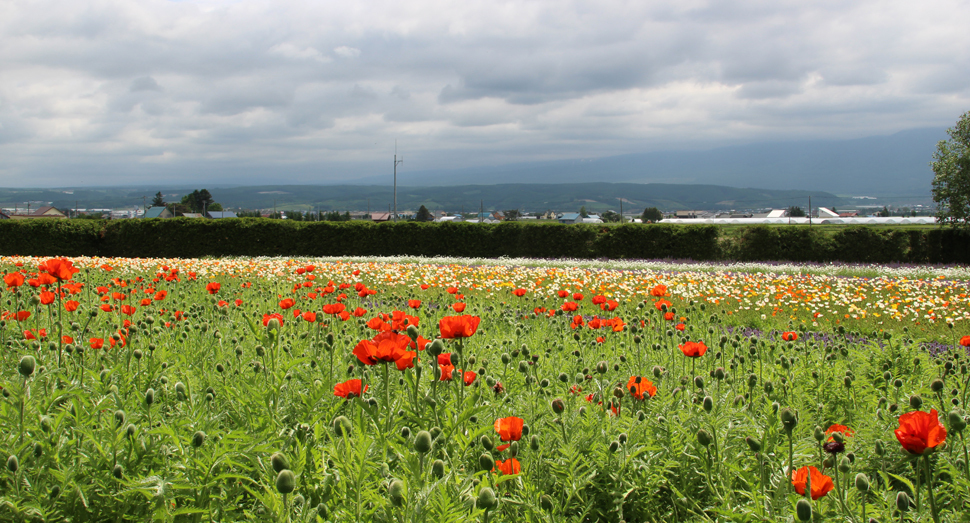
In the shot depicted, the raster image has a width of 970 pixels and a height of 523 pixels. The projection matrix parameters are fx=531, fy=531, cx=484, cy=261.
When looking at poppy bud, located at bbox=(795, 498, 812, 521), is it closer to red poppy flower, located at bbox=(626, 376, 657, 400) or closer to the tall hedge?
red poppy flower, located at bbox=(626, 376, 657, 400)

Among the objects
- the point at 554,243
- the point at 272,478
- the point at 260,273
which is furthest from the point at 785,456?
the point at 554,243

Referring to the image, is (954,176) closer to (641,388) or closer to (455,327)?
(641,388)

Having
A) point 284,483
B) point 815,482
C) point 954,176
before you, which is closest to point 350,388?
point 284,483

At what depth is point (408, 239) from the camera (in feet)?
80.4

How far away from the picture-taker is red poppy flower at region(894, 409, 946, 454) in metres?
1.45

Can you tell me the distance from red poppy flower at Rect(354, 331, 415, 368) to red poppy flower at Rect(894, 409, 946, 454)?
62.6 inches

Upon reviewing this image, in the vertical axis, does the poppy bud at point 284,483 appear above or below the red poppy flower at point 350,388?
below

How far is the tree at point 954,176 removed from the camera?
24828mm

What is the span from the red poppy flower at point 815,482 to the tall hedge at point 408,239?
2153 cm

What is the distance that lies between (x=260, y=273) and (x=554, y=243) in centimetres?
1521

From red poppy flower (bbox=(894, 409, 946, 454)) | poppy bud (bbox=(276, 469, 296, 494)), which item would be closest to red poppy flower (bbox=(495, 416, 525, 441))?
poppy bud (bbox=(276, 469, 296, 494))

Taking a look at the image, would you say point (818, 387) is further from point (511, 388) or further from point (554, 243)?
point (554, 243)

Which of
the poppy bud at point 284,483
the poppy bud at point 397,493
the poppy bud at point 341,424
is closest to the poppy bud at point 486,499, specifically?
the poppy bud at point 397,493

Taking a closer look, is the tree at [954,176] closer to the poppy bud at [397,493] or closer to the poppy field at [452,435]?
the poppy field at [452,435]
